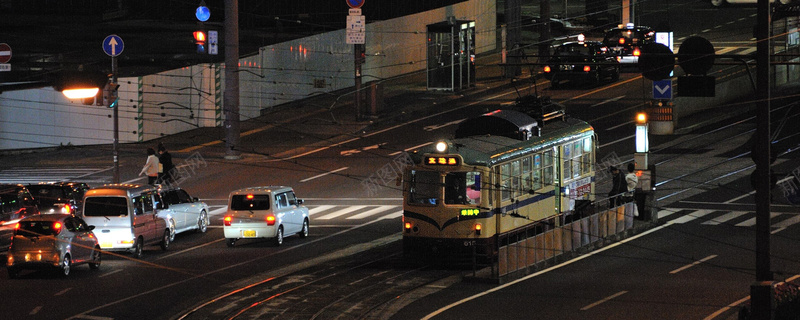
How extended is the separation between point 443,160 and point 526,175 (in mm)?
2547

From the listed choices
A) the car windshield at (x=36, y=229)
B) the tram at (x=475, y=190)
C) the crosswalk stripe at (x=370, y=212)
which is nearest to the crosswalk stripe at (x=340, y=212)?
the crosswalk stripe at (x=370, y=212)

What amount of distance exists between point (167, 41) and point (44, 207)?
29273mm

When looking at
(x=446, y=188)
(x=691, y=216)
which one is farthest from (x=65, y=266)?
(x=691, y=216)

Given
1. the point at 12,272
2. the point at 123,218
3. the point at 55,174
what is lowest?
the point at 12,272

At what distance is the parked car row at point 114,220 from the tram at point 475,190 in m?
5.14

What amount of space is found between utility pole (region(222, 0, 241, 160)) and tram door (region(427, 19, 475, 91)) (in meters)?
13.5

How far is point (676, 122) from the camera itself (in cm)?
4706

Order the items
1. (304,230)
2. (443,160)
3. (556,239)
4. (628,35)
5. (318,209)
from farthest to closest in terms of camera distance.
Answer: (628,35)
(318,209)
(304,230)
(556,239)
(443,160)

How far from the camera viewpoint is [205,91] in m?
49.0

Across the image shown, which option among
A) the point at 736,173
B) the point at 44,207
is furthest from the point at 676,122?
the point at 44,207

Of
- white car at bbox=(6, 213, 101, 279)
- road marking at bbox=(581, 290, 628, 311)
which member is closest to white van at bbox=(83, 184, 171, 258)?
white car at bbox=(6, 213, 101, 279)

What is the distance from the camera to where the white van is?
27047 millimetres

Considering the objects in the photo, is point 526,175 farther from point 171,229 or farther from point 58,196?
point 58,196

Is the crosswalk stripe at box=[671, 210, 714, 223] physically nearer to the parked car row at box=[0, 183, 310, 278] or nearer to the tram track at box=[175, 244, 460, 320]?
the tram track at box=[175, 244, 460, 320]
